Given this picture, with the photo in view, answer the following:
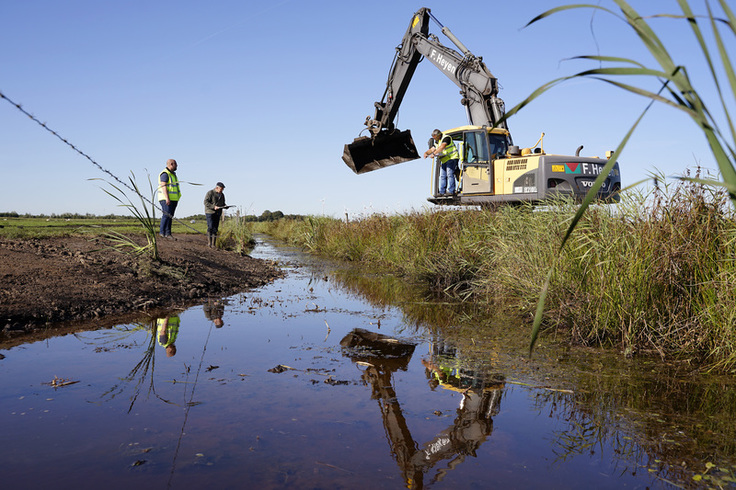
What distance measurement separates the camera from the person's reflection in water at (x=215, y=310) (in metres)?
6.59

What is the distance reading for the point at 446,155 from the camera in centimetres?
1326

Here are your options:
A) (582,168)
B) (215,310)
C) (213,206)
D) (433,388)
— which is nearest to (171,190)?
(213,206)

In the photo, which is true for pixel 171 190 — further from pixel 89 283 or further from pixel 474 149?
pixel 474 149

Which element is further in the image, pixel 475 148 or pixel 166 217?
pixel 166 217

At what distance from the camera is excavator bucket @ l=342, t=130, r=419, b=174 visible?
43.5 ft

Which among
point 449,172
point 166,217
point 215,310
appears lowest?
point 215,310

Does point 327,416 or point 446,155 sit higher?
point 446,155

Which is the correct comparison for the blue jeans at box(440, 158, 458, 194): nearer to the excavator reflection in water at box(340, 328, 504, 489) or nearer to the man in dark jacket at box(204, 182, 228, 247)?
the man in dark jacket at box(204, 182, 228, 247)

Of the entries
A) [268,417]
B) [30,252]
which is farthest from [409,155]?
[268,417]

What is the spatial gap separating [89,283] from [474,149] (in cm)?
902

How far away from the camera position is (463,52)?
45.4 feet

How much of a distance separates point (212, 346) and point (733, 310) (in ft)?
15.3

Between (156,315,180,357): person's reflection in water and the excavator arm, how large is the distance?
761cm

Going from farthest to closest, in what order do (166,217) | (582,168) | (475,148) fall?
(166,217) < (475,148) < (582,168)
